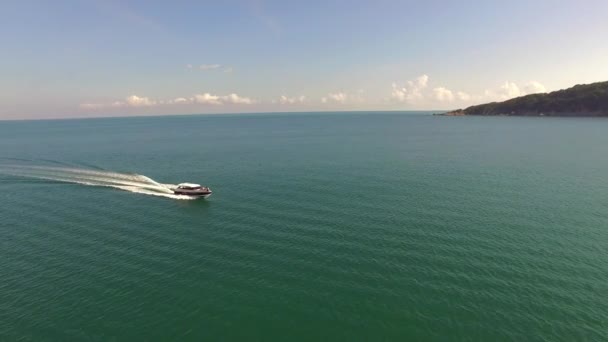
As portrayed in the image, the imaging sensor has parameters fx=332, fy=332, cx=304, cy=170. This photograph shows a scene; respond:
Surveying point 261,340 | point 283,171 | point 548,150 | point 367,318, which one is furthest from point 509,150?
point 261,340

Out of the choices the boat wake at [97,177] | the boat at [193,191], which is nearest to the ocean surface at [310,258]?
the boat wake at [97,177]

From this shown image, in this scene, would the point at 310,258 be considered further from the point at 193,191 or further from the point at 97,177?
the point at 97,177

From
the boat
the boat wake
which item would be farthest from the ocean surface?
the boat

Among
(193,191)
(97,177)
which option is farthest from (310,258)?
(97,177)

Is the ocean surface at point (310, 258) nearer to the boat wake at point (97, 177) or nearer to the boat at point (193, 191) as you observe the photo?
the boat wake at point (97, 177)

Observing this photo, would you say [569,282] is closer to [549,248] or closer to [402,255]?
[549,248]

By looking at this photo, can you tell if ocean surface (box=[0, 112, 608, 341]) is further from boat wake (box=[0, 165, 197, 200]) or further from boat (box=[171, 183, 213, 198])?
boat (box=[171, 183, 213, 198])
